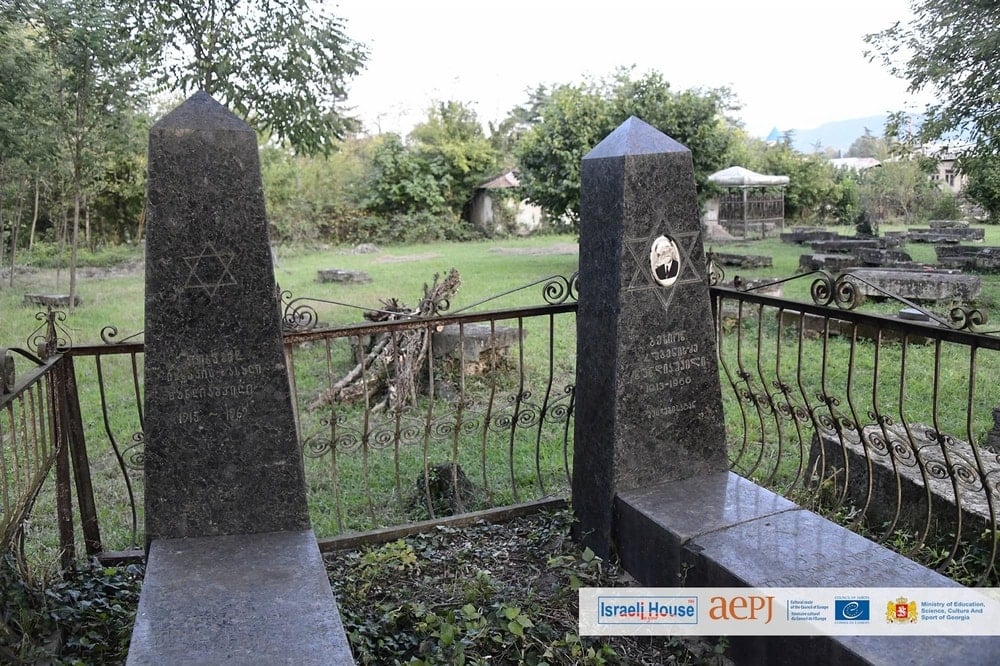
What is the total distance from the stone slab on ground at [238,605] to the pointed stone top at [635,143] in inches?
79.2

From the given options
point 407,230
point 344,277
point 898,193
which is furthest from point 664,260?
point 898,193

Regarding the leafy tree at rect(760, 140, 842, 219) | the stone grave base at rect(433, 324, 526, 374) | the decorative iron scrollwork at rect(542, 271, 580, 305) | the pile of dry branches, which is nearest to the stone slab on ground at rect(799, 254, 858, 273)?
the stone grave base at rect(433, 324, 526, 374)

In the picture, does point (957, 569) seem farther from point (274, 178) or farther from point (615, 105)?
point (274, 178)

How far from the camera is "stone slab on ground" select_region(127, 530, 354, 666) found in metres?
2.21

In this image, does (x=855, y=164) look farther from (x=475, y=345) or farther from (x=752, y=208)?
(x=475, y=345)

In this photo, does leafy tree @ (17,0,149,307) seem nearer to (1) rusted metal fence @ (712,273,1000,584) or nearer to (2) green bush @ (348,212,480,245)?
(1) rusted metal fence @ (712,273,1000,584)

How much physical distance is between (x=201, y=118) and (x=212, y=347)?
2.84 ft

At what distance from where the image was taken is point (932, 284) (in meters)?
9.74

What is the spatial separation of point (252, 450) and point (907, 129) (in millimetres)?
13144

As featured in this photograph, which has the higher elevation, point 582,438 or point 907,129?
point 907,129

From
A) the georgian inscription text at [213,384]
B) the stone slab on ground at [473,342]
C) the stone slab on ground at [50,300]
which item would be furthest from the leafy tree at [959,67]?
the stone slab on ground at [50,300]

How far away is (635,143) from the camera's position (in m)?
3.16

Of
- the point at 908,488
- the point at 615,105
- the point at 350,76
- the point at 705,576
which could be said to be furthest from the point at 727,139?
the point at 705,576

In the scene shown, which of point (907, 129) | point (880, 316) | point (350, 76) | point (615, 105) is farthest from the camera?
point (615, 105)
